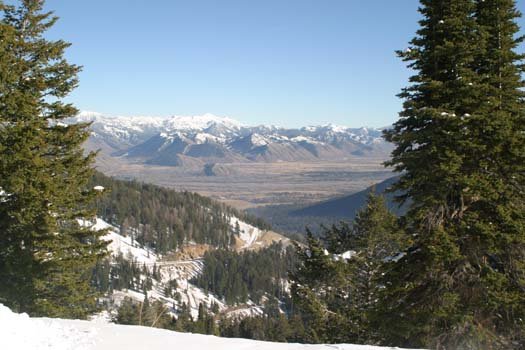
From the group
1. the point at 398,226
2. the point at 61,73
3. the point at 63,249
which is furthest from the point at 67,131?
the point at 398,226

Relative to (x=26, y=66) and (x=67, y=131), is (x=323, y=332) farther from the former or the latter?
(x=26, y=66)

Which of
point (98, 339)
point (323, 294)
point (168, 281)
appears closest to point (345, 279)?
point (323, 294)

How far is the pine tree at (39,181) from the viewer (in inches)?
605

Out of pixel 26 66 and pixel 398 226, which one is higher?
pixel 26 66

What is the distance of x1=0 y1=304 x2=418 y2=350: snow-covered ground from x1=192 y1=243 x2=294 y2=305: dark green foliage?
145 m

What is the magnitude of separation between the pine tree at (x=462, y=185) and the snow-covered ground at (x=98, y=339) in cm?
503

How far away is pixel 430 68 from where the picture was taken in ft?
49.5

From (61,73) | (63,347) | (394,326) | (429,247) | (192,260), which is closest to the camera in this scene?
(63,347)

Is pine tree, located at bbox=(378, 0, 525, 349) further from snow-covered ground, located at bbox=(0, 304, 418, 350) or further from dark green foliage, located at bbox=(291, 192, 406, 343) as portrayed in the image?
dark green foliage, located at bbox=(291, 192, 406, 343)

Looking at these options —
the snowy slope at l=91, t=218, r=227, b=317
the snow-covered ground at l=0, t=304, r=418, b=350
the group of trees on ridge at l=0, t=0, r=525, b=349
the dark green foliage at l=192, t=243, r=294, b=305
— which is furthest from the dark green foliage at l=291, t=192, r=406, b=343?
the dark green foliage at l=192, t=243, r=294, b=305

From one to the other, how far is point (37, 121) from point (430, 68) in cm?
1571

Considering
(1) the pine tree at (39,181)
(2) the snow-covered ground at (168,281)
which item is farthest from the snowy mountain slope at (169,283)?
(1) the pine tree at (39,181)

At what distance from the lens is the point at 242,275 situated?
166 meters

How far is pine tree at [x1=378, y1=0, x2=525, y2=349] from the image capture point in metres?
13.1
